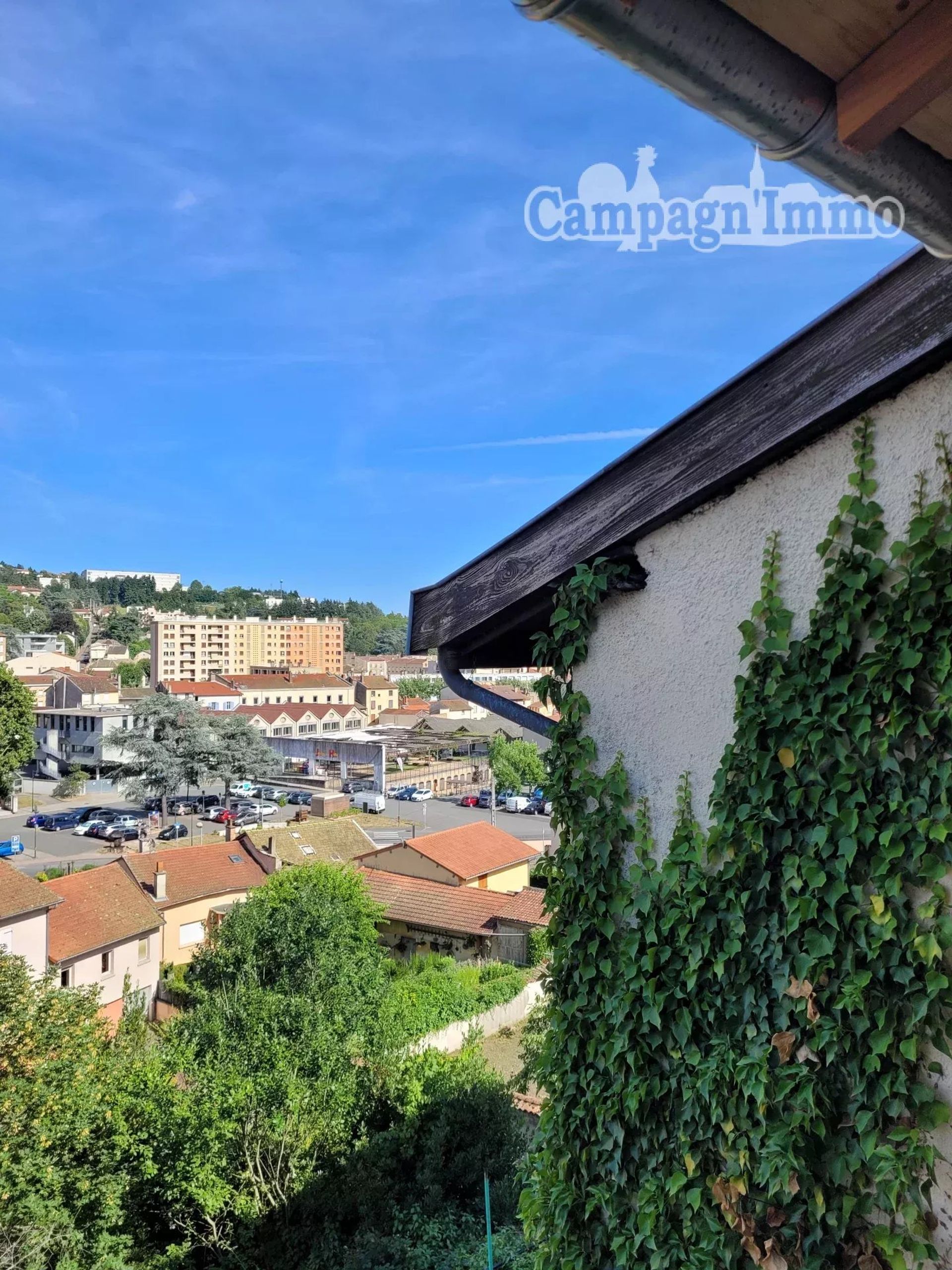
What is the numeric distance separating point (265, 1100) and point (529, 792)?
108 ft

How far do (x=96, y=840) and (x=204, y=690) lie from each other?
25.2m

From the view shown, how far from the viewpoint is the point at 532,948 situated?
18.0 m

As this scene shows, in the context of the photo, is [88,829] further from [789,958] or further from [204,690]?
[789,958]

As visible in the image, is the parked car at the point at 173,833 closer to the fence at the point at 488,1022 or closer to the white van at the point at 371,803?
the white van at the point at 371,803

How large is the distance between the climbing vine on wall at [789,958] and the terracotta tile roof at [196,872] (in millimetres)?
19744

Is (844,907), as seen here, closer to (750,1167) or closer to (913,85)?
(750,1167)

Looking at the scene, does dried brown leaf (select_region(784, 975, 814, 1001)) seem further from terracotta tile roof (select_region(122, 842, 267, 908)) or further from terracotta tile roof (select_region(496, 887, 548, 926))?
terracotta tile roof (select_region(122, 842, 267, 908))

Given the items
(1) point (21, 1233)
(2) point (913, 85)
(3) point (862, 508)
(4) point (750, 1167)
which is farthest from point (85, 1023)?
(2) point (913, 85)

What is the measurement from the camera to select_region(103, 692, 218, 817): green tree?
33.2 m

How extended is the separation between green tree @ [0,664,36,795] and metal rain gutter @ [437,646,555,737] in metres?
30.2

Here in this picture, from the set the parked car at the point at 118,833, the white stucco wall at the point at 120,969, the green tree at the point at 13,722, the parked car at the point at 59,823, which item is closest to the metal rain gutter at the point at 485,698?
the white stucco wall at the point at 120,969

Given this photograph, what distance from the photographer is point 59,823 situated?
33219 millimetres

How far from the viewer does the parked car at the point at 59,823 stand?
32.5 meters

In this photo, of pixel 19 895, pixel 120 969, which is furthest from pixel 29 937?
pixel 120 969
